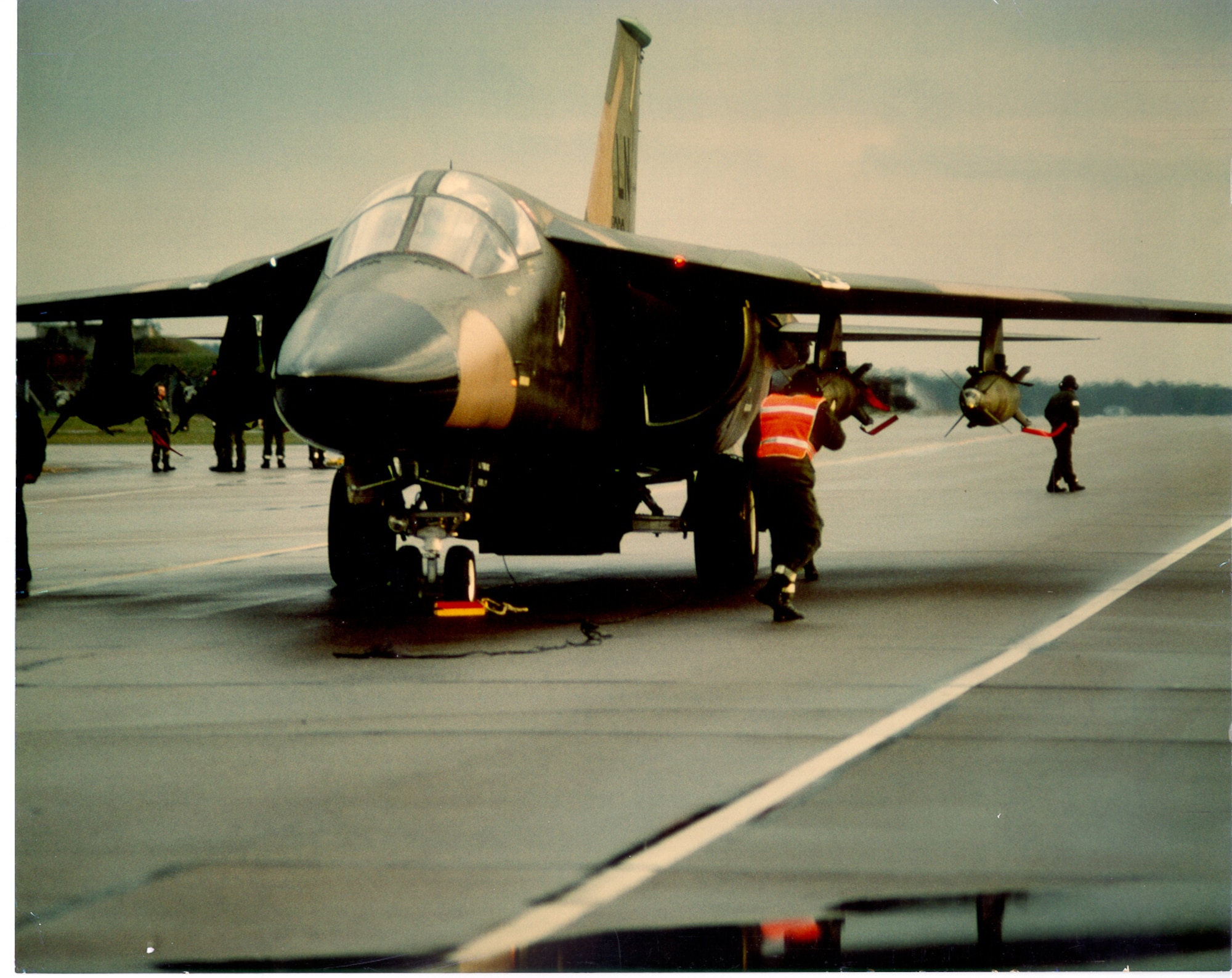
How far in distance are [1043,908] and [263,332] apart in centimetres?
912

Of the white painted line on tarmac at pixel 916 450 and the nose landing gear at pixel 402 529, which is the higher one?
the nose landing gear at pixel 402 529

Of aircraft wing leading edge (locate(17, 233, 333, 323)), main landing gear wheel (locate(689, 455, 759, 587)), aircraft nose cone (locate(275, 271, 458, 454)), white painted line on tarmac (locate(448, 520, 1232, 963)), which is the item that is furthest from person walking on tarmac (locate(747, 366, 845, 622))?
aircraft wing leading edge (locate(17, 233, 333, 323))

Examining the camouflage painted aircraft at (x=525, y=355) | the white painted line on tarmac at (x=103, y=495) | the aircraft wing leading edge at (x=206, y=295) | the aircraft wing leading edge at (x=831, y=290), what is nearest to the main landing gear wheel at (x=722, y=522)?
the camouflage painted aircraft at (x=525, y=355)

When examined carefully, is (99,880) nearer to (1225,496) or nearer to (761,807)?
(761,807)

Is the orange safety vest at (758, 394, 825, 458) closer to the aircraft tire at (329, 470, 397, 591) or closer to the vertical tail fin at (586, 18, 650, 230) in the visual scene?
the aircraft tire at (329, 470, 397, 591)

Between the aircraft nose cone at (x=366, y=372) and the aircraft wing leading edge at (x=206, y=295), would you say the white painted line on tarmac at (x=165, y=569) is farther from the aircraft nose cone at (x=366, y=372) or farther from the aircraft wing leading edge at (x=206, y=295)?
the aircraft nose cone at (x=366, y=372)

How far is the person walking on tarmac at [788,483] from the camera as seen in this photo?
11.4 meters

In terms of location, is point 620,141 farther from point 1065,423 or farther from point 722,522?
point 1065,423

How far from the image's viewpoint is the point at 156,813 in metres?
6.01

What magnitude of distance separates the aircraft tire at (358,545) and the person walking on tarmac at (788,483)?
→ 3530 millimetres

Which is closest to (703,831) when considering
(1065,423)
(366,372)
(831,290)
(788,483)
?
(366,372)

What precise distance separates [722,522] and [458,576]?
283 centimetres

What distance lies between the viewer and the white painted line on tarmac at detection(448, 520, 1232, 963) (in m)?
4.65

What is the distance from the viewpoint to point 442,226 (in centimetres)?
1068
